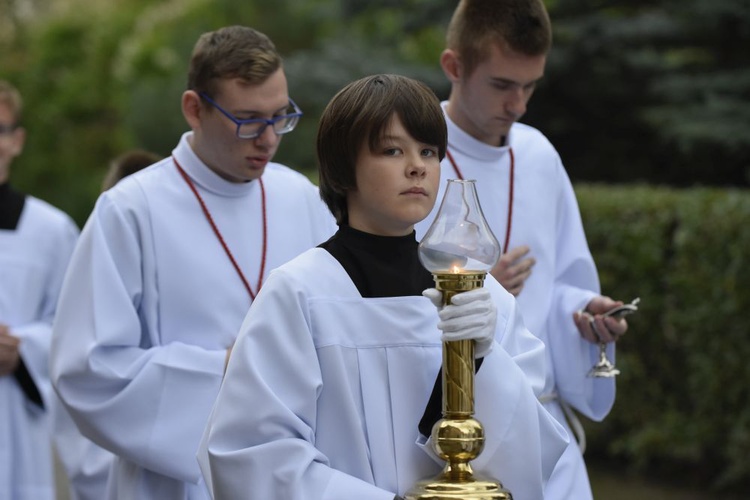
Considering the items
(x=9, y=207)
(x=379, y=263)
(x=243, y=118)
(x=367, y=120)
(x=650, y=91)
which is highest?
(x=367, y=120)

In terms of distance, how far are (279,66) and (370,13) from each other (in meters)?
9.13

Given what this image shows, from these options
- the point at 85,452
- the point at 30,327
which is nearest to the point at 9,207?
the point at 30,327

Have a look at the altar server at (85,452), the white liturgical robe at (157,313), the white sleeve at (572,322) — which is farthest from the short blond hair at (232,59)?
the altar server at (85,452)

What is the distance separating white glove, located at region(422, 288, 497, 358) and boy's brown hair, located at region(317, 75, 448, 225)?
0.49 m

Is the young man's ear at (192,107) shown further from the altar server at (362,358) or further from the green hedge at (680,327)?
the green hedge at (680,327)

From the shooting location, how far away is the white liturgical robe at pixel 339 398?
10.7ft

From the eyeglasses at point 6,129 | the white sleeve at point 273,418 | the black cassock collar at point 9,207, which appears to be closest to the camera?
the white sleeve at point 273,418

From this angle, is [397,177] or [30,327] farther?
[30,327]

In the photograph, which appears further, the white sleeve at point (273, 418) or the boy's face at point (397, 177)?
the boy's face at point (397, 177)

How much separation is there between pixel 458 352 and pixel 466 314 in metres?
0.11

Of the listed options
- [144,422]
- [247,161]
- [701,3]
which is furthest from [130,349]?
[701,3]

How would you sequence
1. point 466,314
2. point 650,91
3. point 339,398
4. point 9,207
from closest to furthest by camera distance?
point 466,314 → point 339,398 → point 9,207 → point 650,91

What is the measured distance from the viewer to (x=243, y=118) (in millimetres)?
4891

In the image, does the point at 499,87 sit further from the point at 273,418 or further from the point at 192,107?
the point at 273,418
